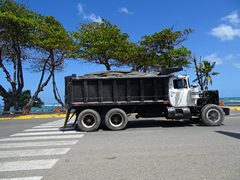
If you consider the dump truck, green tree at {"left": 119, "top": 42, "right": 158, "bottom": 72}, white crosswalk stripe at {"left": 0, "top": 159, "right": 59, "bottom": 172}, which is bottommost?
white crosswalk stripe at {"left": 0, "top": 159, "right": 59, "bottom": 172}

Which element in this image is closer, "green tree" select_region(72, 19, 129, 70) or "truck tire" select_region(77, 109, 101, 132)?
"truck tire" select_region(77, 109, 101, 132)

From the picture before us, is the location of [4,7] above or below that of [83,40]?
above

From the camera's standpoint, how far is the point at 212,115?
8594 mm

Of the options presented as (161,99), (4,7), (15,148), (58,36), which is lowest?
(15,148)

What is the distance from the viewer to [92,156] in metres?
4.68

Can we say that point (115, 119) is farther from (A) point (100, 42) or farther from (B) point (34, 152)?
(A) point (100, 42)

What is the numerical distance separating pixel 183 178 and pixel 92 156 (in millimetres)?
2305

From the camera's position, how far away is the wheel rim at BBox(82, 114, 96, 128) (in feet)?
26.8

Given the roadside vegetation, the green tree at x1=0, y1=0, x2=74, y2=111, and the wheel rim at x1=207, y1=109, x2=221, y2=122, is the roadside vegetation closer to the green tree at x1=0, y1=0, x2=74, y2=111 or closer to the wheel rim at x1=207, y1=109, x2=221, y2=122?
the green tree at x1=0, y1=0, x2=74, y2=111

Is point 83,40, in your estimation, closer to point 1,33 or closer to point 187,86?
point 1,33

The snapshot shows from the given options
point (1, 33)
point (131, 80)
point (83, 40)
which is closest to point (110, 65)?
point (83, 40)

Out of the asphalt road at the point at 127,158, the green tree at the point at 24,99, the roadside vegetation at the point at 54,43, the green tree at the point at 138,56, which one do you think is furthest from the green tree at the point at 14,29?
the green tree at the point at 24,99

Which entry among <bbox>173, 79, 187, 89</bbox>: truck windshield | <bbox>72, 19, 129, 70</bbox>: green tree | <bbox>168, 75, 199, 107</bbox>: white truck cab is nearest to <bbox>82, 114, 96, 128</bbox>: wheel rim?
<bbox>168, 75, 199, 107</bbox>: white truck cab

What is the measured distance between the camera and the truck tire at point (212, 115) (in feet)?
27.9
